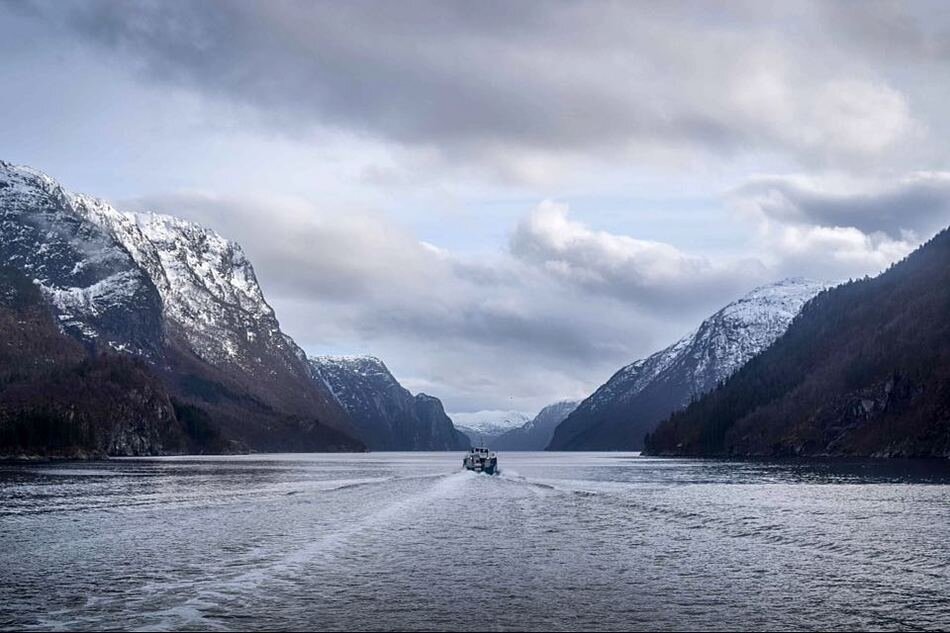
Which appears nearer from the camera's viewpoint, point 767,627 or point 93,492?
point 767,627

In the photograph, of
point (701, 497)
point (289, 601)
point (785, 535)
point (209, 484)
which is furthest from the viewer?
point (209, 484)

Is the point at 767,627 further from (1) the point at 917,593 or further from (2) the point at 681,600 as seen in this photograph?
(1) the point at 917,593

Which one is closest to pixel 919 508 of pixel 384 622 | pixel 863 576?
pixel 863 576

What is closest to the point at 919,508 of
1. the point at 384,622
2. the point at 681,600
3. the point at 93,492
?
the point at 681,600

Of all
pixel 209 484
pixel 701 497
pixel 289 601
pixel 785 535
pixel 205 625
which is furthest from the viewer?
pixel 209 484

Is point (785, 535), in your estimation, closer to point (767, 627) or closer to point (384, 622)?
point (767, 627)

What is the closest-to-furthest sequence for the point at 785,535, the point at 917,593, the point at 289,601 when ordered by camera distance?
the point at 289,601, the point at 917,593, the point at 785,535
